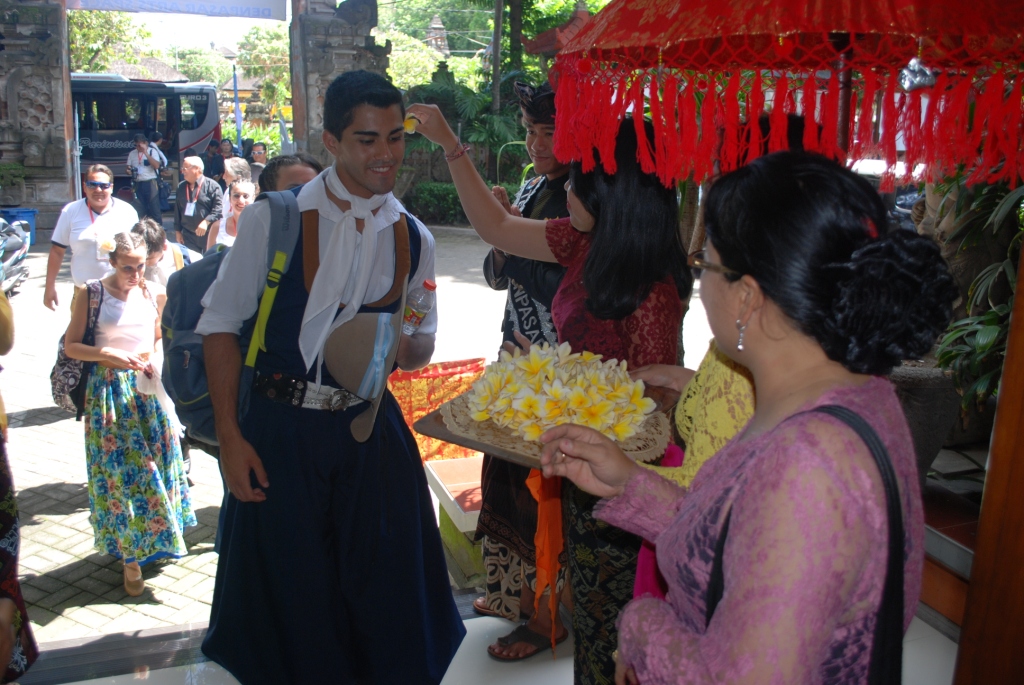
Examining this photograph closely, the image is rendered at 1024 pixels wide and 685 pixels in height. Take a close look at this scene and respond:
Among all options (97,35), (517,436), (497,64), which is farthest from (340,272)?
(97,35)

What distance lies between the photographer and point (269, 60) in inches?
1854

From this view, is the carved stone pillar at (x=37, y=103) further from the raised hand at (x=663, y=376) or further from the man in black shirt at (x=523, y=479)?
the raised hand at (x=663, y=376)

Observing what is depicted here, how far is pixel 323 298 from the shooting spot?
2.37 metres

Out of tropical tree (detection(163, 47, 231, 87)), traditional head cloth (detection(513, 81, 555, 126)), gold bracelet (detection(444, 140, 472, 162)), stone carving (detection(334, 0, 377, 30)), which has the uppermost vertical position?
tropical tree (detection(163, 47, 231, 87))

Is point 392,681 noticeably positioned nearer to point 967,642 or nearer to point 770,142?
point 967,642

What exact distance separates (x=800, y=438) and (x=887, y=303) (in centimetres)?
22

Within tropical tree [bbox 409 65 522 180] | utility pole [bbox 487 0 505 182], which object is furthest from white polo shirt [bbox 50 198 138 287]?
tropical tree [bbox 409 65 522 180]

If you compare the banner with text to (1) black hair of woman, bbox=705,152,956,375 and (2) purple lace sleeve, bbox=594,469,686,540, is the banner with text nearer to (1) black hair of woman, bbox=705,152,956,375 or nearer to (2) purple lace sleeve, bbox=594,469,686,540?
(2) purple lace sleeve, bbox=594,469,686,540

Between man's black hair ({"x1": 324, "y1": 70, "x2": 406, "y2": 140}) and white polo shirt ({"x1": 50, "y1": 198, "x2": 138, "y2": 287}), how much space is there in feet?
13.3

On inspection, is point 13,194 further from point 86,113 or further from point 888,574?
point 888,574

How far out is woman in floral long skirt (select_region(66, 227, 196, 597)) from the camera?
3.99 meters

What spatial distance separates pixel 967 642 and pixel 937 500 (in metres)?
1.75

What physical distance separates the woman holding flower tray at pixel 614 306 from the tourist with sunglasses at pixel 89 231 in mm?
4806

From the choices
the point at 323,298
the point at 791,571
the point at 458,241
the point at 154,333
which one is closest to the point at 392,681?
the point at 323,298
